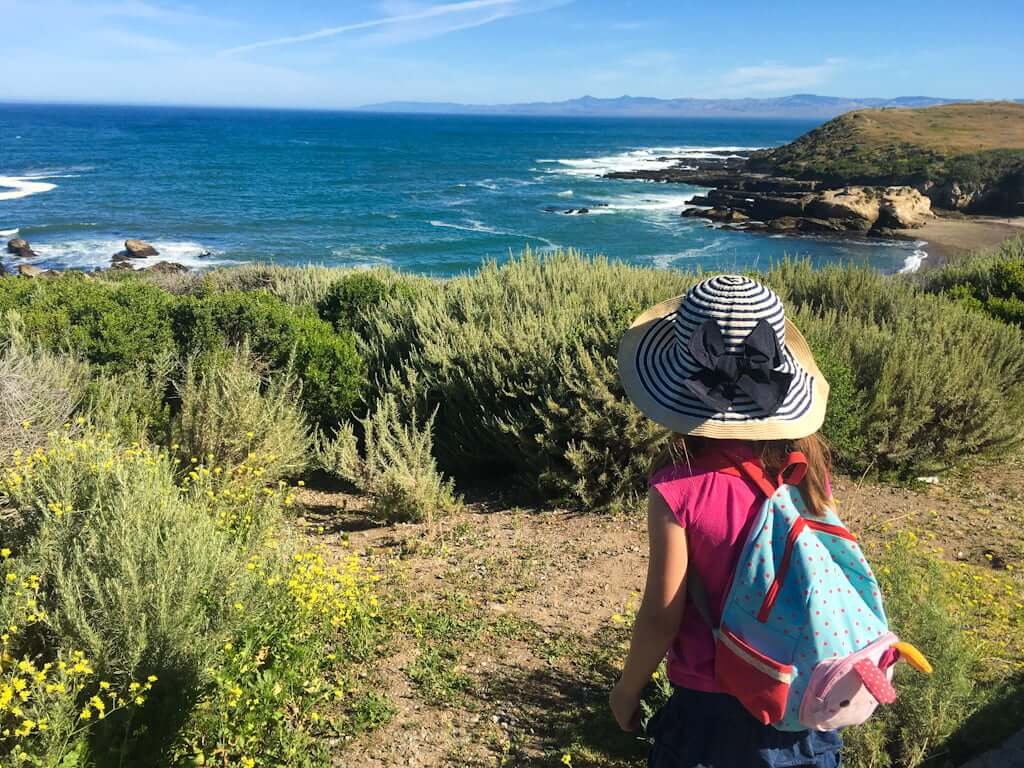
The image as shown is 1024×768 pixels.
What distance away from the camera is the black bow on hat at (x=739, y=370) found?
180cm

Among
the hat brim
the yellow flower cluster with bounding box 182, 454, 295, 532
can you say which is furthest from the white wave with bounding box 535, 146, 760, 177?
the hat brim

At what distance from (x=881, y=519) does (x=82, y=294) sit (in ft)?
23.5

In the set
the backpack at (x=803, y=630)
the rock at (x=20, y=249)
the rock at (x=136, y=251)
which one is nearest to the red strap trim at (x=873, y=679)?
the backpack at (x=803, y=630)

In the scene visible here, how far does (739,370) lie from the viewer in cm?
181

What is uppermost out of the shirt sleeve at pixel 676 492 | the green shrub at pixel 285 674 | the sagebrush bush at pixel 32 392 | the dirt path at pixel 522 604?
the shirt sleeve at pixel 676 492

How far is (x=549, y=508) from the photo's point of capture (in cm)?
561

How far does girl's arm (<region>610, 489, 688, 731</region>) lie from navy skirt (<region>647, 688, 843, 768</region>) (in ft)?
0.49

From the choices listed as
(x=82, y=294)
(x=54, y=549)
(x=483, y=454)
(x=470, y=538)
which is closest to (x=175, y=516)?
(x=54, y=549)

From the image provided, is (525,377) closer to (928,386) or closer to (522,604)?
(522,604)

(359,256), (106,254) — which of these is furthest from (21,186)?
(359,256)

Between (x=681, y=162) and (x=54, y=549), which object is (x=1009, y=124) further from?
(x=54, y=549)

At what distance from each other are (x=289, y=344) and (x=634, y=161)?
88.4 m

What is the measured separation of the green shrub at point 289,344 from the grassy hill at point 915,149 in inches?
2090

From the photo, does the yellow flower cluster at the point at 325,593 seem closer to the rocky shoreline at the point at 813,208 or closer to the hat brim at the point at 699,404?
the hat brim at the point at 699,404
